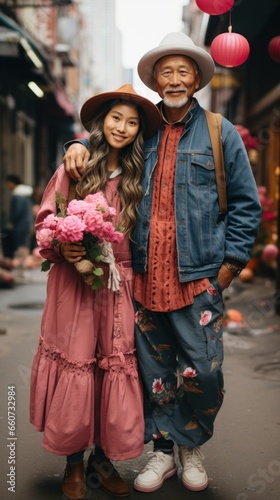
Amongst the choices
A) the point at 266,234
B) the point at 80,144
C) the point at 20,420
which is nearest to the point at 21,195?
the point at 266,234

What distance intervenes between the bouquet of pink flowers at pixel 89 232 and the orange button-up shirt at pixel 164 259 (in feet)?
0.69

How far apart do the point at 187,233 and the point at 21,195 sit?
10889 mm

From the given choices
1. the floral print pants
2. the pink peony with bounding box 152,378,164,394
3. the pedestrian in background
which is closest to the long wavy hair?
the floral print pants

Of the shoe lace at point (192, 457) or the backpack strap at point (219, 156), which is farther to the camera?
the shoe lace at point (192, 457)

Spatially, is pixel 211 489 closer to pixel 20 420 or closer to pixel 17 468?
pixel 17 468

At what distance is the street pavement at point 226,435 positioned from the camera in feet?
11.4

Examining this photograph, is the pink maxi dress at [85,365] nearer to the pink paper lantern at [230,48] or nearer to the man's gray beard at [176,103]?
the man's gray beard at [176,103]

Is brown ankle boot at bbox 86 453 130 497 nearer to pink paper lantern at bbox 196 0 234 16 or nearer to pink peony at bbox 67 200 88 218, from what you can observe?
pink peony at bbox 67 200 88 218

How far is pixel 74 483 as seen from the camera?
335 centimetres

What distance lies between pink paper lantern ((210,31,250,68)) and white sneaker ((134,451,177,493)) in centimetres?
229

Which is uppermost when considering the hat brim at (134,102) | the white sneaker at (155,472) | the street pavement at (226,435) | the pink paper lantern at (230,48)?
the pink paper lantern at (230,48)

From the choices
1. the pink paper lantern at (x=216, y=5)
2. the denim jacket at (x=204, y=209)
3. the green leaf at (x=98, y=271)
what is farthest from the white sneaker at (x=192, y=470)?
the pink paper lantern at (x=216, y=5)

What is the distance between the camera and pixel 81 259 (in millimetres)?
3197

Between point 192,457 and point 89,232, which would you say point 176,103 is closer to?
point 89,232
